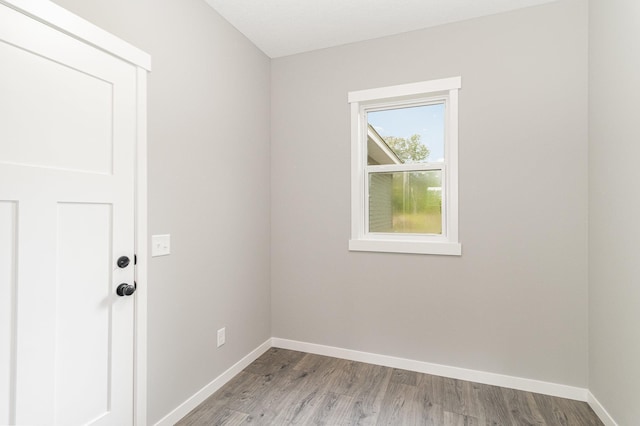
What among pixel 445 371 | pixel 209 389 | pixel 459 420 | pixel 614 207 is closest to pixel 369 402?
pixel 459 420

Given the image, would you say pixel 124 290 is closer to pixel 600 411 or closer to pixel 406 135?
pixel 406 135

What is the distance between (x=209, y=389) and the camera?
2.25m

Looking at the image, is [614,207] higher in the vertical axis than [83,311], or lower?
higher

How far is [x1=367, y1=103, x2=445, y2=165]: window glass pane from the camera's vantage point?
8.69ft

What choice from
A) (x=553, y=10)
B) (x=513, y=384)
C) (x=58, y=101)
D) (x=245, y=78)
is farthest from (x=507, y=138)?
(x=58, y=101)

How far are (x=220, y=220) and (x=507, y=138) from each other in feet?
7.34

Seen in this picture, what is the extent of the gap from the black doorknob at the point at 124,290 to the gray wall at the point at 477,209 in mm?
1529

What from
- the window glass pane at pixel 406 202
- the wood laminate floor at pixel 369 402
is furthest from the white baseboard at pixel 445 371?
the window glass pane at pixel 406 202

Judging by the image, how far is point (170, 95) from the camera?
194 centimetres

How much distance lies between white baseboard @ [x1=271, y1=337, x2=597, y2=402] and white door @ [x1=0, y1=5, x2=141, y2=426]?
5.12 feet

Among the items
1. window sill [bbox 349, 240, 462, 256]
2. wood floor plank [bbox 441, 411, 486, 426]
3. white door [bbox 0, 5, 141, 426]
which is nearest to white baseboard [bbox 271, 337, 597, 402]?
wood floor plank [bbox 441, 411, 486, 426]

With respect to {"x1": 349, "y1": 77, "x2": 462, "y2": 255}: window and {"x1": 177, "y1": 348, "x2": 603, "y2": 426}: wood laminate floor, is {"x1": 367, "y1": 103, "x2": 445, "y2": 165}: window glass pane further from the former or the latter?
{"x1": 177, "y1": 348, "x2": 603, "y2": 426}: wood laminate floor

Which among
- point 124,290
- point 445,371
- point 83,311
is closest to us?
point 83,311

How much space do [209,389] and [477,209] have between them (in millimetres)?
2398
